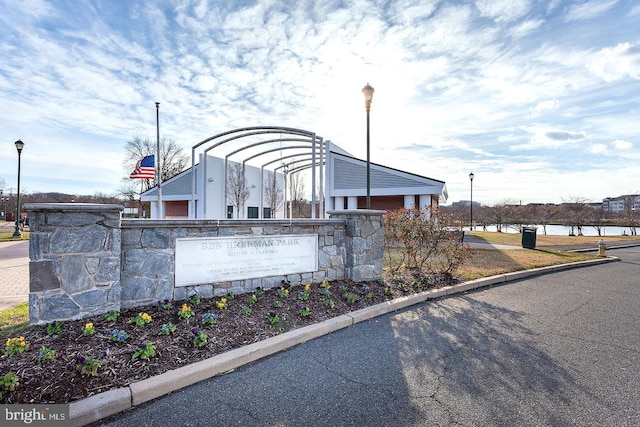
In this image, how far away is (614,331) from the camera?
14.0ft

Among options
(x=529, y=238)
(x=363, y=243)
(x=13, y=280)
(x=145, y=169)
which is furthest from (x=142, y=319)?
(x=529, y=238)

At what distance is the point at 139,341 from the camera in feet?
10.7

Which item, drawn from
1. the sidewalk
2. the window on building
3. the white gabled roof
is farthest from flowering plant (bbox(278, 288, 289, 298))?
the window on building

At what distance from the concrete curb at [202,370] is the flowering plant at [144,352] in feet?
0.95

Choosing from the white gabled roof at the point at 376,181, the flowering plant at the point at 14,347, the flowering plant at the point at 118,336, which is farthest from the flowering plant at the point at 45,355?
the white gabled roof at the point at 376,181

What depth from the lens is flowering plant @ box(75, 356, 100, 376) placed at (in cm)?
265

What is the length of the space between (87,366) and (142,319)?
3.18ft

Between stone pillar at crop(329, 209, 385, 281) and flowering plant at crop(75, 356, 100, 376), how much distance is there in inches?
156

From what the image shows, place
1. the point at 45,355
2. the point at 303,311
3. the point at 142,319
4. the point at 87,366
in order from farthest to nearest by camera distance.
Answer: the point at 303,311, the point at 142,319, the point at 45,355, the point at 87,366

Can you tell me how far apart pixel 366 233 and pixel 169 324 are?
3650mm

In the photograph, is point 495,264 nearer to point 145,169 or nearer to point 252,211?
point 145,169

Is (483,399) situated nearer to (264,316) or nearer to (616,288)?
(264,316)

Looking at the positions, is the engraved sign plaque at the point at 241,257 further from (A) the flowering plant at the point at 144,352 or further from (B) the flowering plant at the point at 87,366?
(B) the flowering plant at the point at 87,366

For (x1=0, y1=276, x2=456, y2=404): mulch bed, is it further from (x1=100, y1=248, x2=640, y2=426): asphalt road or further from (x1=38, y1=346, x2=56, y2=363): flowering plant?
(x1=100, y1=248, x2=640, y2=426): asphalt road
